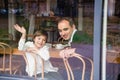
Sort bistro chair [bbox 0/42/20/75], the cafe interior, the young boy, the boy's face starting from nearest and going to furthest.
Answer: the cafe interior, the young boy, the boy's face, bistro chair [bbox 0/42/20/75]

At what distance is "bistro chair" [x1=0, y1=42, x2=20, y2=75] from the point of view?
3455 millimetres

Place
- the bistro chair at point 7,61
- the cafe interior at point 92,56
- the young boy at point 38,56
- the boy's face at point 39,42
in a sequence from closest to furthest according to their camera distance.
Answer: the cafe interior at point 92,56, the young boy at point 38,56, the boy's face at point 39,42, the bistro chair at point 7,61

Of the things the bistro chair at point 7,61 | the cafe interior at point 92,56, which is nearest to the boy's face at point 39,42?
the cafe interior at point 92,56

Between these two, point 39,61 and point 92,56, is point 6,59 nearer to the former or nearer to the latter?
point 39,61

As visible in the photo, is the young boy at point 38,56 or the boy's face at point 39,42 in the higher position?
the boy's face at point 39,42

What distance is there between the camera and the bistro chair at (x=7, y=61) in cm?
346

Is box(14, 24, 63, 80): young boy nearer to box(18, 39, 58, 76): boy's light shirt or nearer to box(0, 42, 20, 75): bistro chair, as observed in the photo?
box(18, 39, 58, 76): boy's light shirt

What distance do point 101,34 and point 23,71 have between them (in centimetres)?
111

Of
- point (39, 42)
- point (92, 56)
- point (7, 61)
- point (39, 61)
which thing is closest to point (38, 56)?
point (39, 61)

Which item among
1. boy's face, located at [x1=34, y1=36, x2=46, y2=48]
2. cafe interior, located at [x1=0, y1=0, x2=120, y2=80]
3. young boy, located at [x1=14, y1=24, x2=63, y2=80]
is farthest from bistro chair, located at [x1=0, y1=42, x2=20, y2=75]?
boy's face, located at [x1=34, y1=36, x2=46, y2=48]

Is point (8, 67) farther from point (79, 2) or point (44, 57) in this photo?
point (79, 2)

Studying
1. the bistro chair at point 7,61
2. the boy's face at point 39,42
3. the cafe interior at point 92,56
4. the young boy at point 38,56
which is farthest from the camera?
the bistro chair at point 7,61

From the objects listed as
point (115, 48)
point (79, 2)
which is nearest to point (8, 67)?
point (115, 48)

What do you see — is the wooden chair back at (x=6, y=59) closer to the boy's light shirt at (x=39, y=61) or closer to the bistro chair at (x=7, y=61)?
the bistro chair at (x=7, y=61)
